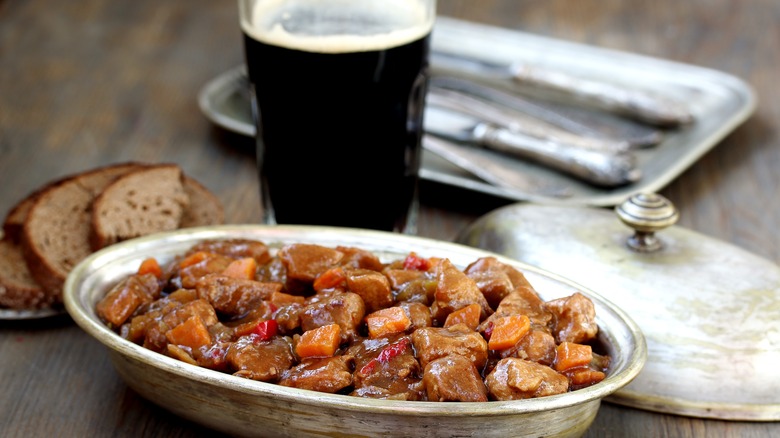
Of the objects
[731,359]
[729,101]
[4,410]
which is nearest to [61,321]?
[4,410]

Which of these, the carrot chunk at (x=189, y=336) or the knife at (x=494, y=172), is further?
the knife at (x=494, y=172)

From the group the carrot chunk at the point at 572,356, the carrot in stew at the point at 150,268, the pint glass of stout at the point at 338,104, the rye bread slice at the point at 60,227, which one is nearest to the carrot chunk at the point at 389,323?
the carrot chunk at the point at 572,356

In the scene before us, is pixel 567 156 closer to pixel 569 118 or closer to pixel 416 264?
pixel 569 118

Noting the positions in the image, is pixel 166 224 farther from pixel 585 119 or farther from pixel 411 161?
pixel 585 119

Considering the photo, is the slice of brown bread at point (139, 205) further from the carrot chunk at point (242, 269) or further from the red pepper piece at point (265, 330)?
the red pepper piece at point (265, 330)

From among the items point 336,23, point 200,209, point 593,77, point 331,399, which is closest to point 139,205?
point 200,209

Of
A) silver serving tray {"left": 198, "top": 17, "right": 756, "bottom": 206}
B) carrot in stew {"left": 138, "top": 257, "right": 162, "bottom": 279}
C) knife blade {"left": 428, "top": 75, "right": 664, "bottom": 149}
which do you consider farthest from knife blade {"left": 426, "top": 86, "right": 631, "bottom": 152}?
carrot in stew {"left": 138, "top": 257, "right": 162, "bottom": 279}
